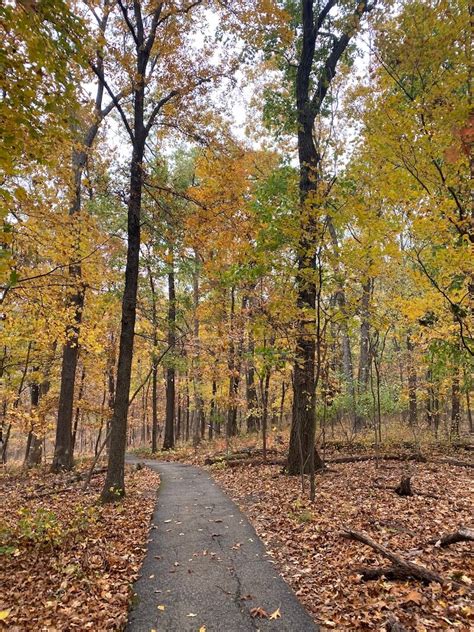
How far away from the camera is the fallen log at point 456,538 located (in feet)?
14.4

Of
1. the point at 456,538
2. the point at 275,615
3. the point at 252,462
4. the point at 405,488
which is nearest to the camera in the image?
the point at 275,615

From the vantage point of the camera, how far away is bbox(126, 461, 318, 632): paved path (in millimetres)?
3826

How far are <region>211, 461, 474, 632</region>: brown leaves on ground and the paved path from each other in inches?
10.7

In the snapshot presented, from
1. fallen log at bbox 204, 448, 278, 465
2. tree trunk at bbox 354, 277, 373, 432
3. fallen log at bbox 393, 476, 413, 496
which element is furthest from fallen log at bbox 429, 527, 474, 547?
fallen log at bbox 204, 448, 278, 465

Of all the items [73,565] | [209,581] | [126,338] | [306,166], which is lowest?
[209,581]

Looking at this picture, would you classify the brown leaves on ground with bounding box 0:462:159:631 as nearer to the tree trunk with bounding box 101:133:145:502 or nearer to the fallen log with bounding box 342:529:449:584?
the tree trunk with bounding box 101:133:145:502

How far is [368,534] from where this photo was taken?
5.64m

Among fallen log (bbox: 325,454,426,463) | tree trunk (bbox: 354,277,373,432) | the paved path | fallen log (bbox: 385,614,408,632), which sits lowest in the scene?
the paved path

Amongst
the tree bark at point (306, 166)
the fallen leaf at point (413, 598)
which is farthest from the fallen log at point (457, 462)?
the fallen leaf at point (413, 598)

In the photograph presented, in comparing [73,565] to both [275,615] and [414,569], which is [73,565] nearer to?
[275,615]

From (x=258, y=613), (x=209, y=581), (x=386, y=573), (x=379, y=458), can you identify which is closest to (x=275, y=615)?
(x=258, y=613)

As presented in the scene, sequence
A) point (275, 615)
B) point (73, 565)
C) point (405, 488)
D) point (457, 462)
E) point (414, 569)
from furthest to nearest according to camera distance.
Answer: point (457, 462) < point (405, 488) < point (73, 565) < point (414, 569) < point (275, 615)

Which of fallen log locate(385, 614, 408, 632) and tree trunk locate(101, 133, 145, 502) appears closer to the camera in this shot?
fallen log locate(385, 614, 408, 632)

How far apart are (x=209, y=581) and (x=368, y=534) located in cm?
238
